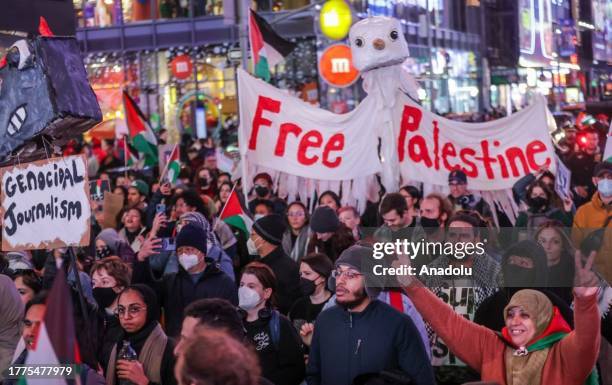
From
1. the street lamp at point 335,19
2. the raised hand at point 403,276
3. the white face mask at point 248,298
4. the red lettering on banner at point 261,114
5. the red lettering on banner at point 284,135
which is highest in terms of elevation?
the street lamp at point 335,19

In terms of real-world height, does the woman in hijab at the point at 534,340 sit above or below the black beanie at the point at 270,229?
below

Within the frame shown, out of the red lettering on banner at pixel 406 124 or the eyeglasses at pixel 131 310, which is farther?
the red lettering on banner at pixel 406 124

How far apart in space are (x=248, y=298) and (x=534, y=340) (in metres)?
1.78

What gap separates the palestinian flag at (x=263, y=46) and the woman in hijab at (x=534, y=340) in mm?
11915

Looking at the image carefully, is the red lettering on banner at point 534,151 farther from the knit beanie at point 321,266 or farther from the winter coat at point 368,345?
the winter coat at point 368,345

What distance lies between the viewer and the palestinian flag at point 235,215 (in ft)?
38.4

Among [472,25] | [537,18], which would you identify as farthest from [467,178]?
[472,25]

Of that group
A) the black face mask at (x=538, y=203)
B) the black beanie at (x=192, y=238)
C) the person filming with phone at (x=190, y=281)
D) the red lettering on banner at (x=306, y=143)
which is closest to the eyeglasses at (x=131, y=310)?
the person filming with phone at (x=190, y=281)

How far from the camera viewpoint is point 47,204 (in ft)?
23.8

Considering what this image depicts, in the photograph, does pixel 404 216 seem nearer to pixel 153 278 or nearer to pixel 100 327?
pixel 153 278

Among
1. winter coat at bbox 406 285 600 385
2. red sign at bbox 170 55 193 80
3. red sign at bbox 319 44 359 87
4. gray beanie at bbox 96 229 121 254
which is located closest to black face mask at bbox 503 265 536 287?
winter coat at bbox 406 285 600 385

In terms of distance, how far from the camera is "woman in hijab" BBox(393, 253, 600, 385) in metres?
5.75

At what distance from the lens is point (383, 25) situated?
12.3 m

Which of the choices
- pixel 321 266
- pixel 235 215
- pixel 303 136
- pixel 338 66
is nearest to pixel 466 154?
pixel 303 136
